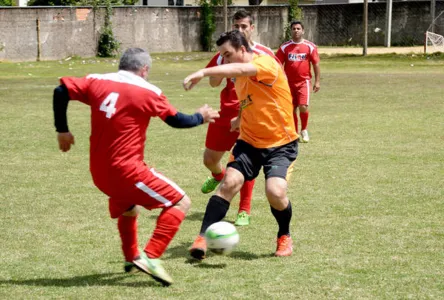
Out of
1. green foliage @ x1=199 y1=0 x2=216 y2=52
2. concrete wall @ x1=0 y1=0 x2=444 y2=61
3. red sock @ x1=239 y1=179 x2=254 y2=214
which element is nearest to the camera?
red sock @ x1=239 y1=179 x2=254 y2=214

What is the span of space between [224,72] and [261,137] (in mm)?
849

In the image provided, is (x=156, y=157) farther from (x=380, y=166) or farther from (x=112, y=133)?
(x=112, y=133)

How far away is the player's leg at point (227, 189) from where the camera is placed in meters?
6.64

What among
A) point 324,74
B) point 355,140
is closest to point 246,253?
point 355,140

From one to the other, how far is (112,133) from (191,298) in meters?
1.32

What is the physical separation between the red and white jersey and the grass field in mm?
1180

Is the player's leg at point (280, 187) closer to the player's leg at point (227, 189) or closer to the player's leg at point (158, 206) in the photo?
the player's leg at point (227, 189)

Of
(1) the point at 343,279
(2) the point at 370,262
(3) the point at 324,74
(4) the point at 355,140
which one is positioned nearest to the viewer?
(1) the point at 343,279

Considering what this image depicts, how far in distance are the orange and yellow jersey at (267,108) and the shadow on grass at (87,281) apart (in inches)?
63.3

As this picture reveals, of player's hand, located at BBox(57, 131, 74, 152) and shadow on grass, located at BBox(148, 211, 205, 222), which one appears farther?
shadow on grass, located at BBox(148, 211, 205, 222)

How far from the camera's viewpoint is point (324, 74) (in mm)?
30953

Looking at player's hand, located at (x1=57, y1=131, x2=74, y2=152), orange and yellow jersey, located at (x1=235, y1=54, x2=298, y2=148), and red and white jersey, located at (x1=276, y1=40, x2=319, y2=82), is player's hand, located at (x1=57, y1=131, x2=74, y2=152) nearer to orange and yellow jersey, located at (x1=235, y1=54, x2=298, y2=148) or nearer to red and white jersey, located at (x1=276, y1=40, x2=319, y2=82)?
orange and yellow jersey, located at (x1=235, y1=54, x2=298, y2=148)

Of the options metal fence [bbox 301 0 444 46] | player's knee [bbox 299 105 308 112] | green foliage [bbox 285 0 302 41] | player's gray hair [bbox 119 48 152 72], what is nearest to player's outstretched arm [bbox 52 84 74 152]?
player's gray hair [bbox 119 48 152 72]

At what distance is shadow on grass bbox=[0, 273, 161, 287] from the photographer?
607cm
